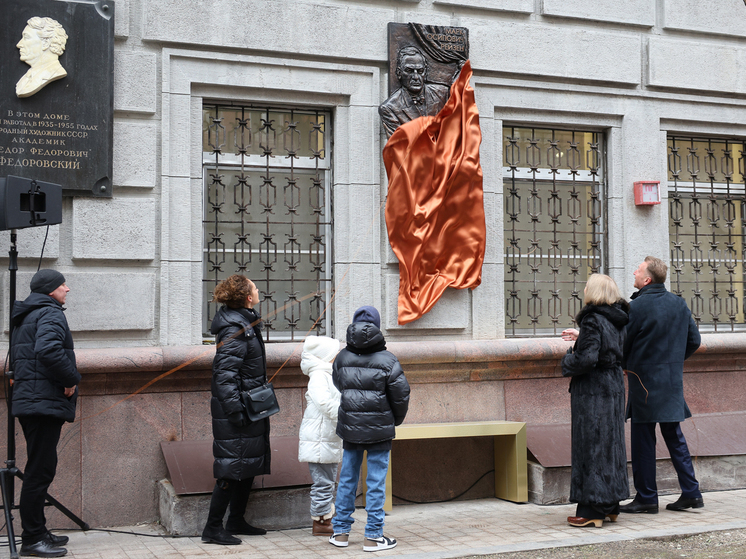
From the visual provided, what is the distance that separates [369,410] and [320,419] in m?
0.58

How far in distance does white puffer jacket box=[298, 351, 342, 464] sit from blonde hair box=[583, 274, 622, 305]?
1.98m

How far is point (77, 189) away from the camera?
680cm

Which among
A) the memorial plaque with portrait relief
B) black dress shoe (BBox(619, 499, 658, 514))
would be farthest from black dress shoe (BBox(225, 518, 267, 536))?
black dress shoe (BBox(619, 499, 658, 514))

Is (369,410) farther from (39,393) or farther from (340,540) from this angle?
(39,393)

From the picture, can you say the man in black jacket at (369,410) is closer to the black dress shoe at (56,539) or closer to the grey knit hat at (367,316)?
the grey knit hat at (367,316)

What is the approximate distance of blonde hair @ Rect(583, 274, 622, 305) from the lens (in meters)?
6.35

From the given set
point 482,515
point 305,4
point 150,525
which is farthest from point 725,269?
point 150,525

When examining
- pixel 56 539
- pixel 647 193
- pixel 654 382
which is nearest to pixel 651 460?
pixel 654 382

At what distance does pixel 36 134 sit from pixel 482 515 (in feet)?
15.2

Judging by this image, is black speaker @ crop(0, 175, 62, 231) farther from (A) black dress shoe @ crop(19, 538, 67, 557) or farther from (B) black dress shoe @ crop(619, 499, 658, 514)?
(B) black dress shoe @ crop(619, 499, 658, 514)

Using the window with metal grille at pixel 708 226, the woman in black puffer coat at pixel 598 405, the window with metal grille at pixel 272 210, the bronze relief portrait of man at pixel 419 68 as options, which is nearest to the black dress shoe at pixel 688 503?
the woman in black puffer coat at pixel 598 405

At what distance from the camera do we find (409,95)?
776 centimetres

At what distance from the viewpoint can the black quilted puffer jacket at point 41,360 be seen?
567 cm

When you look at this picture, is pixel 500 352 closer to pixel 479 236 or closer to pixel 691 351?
pixel 479 236
